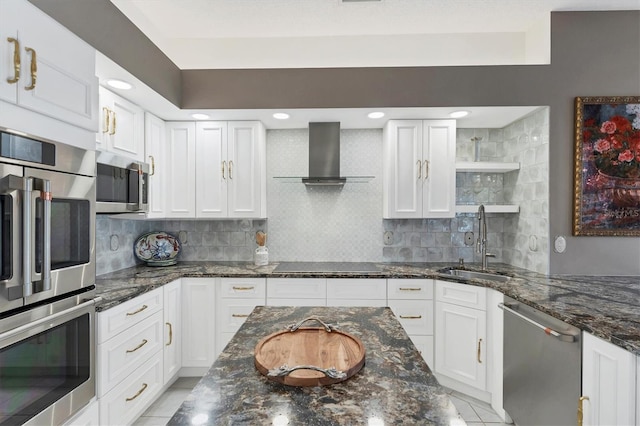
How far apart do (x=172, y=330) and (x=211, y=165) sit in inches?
56.7

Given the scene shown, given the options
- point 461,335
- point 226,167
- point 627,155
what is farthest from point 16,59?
point 627,155

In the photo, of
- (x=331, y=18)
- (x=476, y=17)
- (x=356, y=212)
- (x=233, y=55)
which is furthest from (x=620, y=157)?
(x=233, y=55)

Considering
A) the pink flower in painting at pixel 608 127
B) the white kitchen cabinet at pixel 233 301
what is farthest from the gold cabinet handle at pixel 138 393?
the pink flower in painting at pixel 608 127

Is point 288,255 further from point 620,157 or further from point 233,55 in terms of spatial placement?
point 620,157

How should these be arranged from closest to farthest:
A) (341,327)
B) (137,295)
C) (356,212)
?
1. (341,327)
2. (137,295)
3. (356,212)

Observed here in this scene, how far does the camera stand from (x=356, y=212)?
3.19 meters

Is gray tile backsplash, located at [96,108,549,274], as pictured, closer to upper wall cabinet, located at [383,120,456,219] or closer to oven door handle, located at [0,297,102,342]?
upper wall cabinet, located at [383,120,456,219]

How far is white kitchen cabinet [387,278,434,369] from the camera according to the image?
2.56 meters

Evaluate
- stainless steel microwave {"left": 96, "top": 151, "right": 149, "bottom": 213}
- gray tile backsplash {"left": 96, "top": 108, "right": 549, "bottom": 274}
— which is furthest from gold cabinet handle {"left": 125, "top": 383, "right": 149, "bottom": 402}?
gray tile backsplash {"left": 96, "top": 108, "right": 549, "bottom": 274}

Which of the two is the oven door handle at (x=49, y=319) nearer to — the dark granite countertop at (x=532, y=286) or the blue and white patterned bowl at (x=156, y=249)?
the dark granite countertop at (x=532, y=286)

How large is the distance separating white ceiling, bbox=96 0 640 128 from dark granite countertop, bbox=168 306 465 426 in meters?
2.02

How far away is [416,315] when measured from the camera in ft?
8.40

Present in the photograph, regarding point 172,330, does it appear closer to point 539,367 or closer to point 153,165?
point 153,165

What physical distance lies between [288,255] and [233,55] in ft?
6.55
